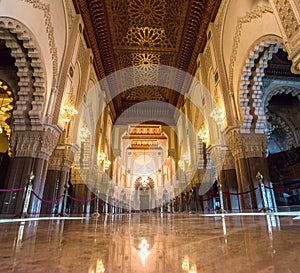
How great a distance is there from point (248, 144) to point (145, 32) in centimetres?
651

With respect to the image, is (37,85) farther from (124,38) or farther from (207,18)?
(207,18)

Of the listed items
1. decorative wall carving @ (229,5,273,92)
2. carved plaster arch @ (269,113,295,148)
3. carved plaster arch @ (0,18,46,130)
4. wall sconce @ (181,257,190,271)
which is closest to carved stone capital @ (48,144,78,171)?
carved plaster arch @ (0,18,46,130)

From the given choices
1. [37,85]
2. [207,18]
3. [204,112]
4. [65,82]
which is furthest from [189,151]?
[37,85]

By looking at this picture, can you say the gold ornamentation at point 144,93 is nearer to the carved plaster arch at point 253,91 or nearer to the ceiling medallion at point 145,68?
the ceiling medallion at point 145,68

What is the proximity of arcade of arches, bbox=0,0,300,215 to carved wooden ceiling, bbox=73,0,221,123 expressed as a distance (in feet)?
0.14

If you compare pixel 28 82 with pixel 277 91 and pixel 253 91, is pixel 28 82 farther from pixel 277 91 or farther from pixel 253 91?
pixel 277 91

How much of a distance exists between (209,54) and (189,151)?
5.21 meters

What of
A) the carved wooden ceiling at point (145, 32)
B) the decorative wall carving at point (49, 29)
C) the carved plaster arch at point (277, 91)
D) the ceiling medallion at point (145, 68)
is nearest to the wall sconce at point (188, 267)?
the decorative wall carving at point (49, 29)

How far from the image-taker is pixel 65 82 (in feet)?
19.4

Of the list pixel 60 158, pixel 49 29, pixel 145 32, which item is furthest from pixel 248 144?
pixel 145 32

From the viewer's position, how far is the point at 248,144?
229 inches

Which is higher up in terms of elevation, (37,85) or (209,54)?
(209,54)

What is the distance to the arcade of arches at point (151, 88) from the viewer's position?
5.00m

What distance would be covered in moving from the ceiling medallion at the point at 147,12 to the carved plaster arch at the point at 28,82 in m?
4.61
